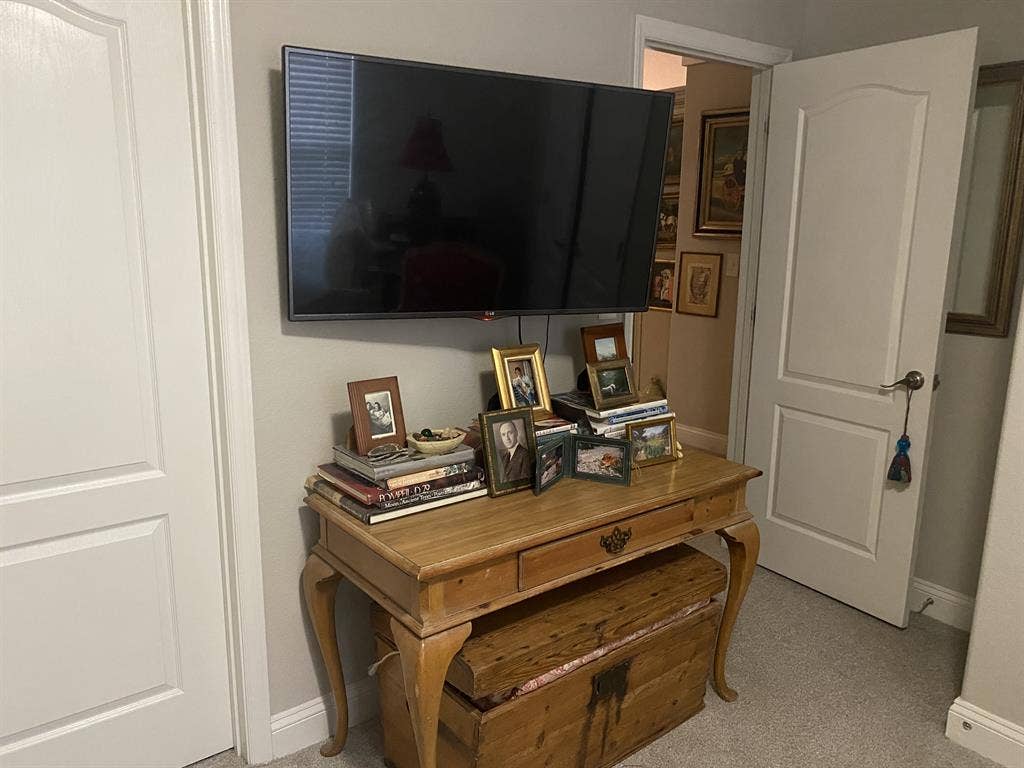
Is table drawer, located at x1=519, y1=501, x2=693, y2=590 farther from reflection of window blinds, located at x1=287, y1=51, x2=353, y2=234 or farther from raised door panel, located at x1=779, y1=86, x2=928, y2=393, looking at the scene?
raised door panel, located at x1=779, y1=86, x2=928, y2=393

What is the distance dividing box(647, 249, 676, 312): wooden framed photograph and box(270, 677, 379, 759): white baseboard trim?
3152 millimetres

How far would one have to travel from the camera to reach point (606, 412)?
6.77ft

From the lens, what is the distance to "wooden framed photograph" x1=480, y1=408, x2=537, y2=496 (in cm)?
181

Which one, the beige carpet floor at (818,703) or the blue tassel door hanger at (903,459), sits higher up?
the blue tassel door hanger at (903,459)

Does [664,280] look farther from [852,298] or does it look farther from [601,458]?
[601,458]

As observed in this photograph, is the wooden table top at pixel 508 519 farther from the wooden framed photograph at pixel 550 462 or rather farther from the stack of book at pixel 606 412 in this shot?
the stack of book at pixel 606 412

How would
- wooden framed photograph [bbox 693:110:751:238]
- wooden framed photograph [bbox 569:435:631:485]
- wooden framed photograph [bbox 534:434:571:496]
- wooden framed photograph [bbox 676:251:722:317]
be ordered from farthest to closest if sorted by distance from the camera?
wooden framed photograph [bbox 676:251:722:317] → wooden framed photograph [bbox 693:110:751:238] → wooden framed photograph [bbox 569:435:631:485] → wooden framed photograph [bbox 534:434:571:496]

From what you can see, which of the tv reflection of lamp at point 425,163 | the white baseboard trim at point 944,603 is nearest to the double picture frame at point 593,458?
the tv reflection of lamp at point 425,163

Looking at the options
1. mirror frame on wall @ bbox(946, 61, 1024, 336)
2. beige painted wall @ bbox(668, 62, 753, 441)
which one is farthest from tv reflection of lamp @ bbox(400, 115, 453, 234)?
beige painted wall @ bbox(668, 62, 753, 441)

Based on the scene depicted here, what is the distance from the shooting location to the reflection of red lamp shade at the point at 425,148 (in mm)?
1797

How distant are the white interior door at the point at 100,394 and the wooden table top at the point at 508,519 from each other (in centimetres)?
41

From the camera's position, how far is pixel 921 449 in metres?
2.58

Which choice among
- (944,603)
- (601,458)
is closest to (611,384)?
(601,458)

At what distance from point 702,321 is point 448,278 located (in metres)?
2.83
